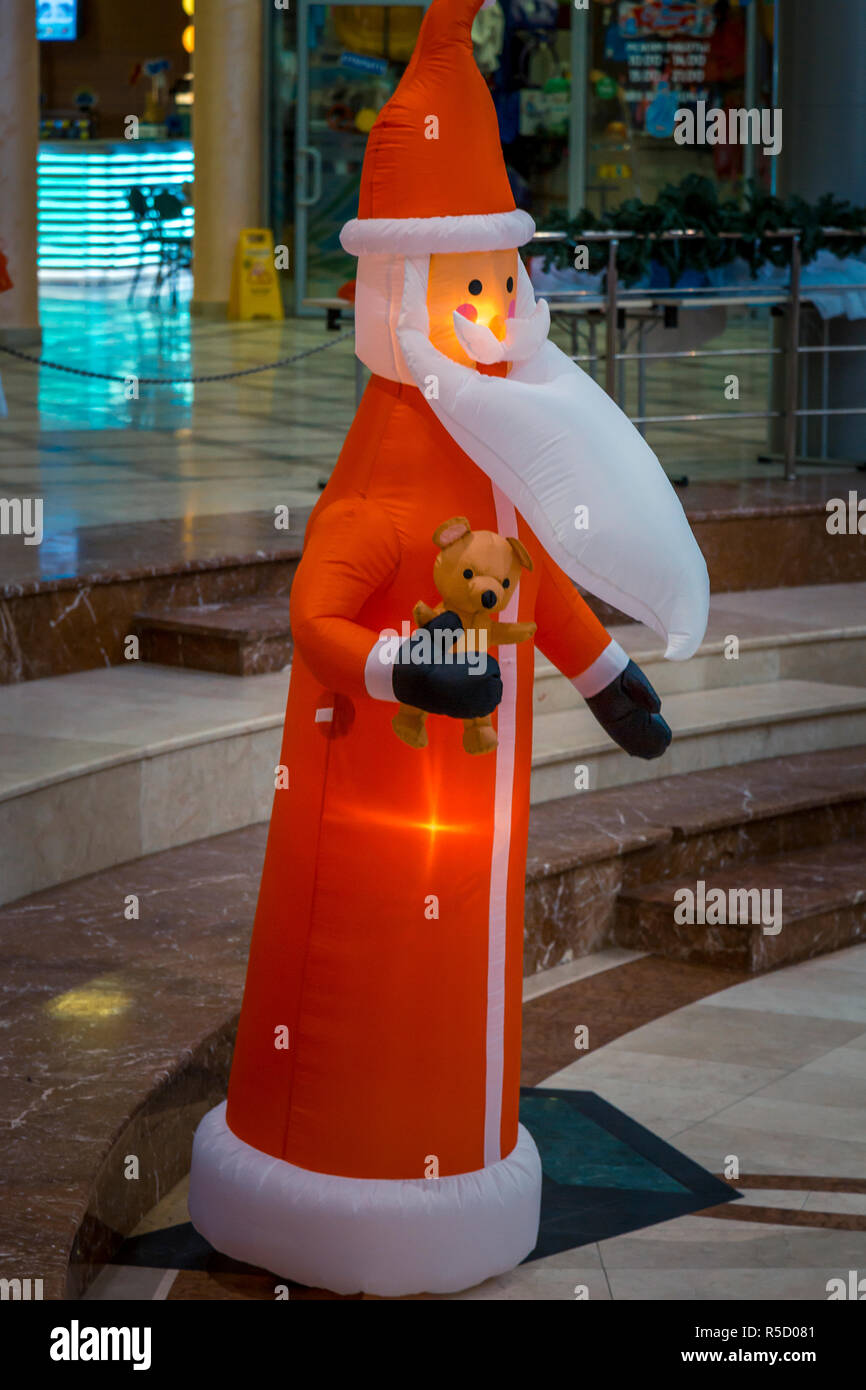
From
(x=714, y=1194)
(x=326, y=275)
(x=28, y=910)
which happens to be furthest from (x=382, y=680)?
(x=326, y=275)

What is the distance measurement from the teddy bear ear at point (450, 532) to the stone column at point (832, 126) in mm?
5182

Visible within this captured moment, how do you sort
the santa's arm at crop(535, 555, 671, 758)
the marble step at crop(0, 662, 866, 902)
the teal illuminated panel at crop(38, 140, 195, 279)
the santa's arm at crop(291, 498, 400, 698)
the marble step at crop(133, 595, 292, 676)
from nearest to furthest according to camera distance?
1. the santa's arm at crop(291, 498, 400, 698)
2. the santa's arm at crop(535, 555, 671, 758)
3. the marble step at crop(0, 662, 866, 902)
4. the marble step at crop(133, 595, 292, 676)
5. the teal illuminated panel at crop(38, 140, 195, 279)

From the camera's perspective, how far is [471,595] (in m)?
2.58

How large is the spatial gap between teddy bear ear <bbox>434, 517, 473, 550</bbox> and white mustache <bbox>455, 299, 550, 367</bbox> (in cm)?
26

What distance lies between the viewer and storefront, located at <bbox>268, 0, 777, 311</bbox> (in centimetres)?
1405

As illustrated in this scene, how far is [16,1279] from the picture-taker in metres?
2.40

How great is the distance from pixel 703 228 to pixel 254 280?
293 inches

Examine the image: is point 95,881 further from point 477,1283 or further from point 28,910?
point 477,1283

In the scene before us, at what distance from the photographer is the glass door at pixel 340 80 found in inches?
550

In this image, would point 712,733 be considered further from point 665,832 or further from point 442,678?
point 442,678

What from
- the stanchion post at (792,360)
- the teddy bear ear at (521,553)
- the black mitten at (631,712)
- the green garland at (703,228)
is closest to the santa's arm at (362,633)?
the teddy bear ear at (521,553)

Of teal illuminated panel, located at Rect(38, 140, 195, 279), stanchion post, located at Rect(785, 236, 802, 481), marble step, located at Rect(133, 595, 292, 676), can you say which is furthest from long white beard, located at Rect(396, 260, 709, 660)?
teal illuminated panel, located at Rect(38, 140, 195, 279)

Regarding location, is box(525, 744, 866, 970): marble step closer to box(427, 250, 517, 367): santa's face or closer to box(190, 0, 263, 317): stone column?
box(427, 250, 517, 367): santa's face

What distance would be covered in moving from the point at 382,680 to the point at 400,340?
534 millimetres
